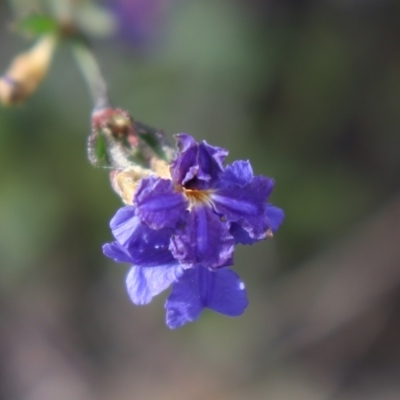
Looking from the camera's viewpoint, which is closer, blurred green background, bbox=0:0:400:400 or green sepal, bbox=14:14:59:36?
green sepal, bbox=14:14:59:36

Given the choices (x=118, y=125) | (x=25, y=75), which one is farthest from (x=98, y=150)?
(x=25, y=75)

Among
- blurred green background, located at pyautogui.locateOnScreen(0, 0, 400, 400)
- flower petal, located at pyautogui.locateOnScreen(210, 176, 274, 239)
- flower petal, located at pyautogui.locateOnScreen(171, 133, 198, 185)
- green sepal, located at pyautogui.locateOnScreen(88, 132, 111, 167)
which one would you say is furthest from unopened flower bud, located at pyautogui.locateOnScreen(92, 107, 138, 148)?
blurred green background, located at pyautogui.locateOnScreen(0, 0, 400, 400)

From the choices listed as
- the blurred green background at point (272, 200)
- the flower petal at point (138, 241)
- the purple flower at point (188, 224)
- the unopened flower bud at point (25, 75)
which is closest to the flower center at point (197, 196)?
the purple flower at point (188, 224)

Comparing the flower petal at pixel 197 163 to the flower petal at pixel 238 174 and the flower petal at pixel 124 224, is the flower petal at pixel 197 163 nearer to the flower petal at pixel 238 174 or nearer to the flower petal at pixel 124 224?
the flower petal at pixel 238 174

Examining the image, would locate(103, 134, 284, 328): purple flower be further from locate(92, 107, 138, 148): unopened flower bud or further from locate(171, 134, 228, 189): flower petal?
locate(92, 107, 138, 148): unopened flower bud

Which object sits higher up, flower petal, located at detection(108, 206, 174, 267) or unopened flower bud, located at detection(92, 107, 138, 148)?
unopened flower bud, located at detection(92, 107, 138, 148)

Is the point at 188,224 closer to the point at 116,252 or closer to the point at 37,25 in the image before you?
the point at 116,252
